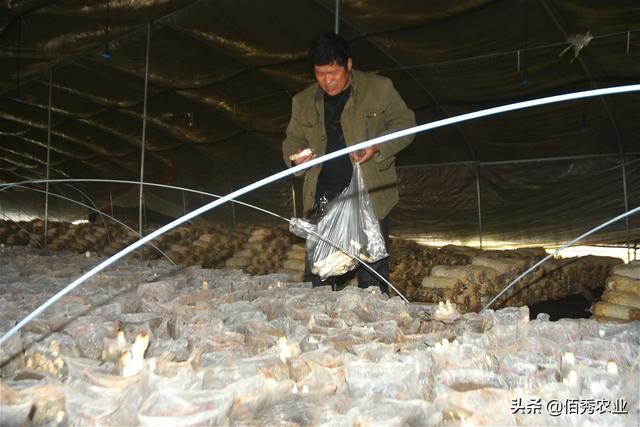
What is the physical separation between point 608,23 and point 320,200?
388 centimetres

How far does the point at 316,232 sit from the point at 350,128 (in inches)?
24.9

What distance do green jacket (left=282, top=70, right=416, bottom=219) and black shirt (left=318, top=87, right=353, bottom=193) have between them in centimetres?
6

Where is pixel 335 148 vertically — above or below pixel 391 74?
below

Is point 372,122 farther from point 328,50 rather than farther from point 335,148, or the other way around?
point 328,50

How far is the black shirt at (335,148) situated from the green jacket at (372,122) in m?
0.06

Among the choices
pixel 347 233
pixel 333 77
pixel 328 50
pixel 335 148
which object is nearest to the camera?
pixel 328 50

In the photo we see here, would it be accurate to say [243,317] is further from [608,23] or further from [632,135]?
[632,135]

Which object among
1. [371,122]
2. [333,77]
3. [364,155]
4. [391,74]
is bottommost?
[364,155]

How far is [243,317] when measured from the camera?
74.9 inches

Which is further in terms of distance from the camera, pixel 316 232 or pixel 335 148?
pixel 335 148

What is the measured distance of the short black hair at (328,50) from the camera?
9.05 feet

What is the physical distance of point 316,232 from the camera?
3.05m

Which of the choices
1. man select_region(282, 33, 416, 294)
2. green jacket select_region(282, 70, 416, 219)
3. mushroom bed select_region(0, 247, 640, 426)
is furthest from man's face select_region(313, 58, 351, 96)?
mushroom bed select_region(0, 247, 640, 426)

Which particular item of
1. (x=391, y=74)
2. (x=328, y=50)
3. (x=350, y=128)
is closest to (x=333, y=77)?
(x=328, y=50)
